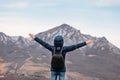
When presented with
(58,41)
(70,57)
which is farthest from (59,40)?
(70,57)

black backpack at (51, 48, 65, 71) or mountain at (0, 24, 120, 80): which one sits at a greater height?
black backpack at (51, 48, 65, 71)

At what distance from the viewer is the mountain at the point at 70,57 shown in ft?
181

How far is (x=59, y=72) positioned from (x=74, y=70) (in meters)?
51.3

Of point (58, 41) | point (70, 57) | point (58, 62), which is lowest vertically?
point (70, 57)

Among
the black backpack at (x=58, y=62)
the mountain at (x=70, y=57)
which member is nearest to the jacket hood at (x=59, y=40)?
the black backpack at (x=58, y=62)

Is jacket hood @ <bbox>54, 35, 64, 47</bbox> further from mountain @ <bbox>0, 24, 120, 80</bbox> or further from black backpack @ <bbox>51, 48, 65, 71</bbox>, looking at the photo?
mountain @ <bbox>0, 24, 120, 80</bbox>

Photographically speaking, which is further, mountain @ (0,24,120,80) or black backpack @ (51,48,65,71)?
mountain @ (0,24,120,80)

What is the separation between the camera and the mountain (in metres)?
55.2

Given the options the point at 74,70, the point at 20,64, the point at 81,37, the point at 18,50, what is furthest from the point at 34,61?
the point at 81,37

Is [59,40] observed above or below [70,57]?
above

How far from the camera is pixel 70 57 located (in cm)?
7394

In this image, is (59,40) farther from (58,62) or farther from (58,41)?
(58,62)

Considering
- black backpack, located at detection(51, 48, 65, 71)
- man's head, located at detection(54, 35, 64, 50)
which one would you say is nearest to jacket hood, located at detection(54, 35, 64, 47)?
man's head, located at detection(54, 35, 64, 50)

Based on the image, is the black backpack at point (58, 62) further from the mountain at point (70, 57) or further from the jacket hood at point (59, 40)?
the mountain at point (70, 57)
